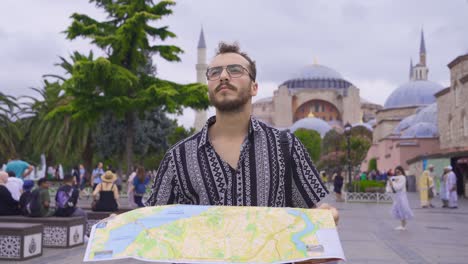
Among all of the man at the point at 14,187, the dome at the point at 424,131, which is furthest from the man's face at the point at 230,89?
the dome at the point at 424,131

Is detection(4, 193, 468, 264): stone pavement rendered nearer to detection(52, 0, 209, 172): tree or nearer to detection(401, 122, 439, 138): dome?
detection(52, 0, 209, 172): tree

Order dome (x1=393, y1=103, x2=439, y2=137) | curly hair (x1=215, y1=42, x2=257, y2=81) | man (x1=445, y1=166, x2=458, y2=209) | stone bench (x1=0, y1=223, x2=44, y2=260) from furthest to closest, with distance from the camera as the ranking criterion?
dome (x1=393, y1=103, x2=439, y2=137) → man (x1=445, y1=166, x2=458, y2=209) → stone bench (x1=0, y1=223, x2=44, y2=260) → curly hair (x1=215, y1=42, x2=257, y2=81)

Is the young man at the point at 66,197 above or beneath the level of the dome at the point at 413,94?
beneath

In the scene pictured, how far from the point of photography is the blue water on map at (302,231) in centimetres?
206

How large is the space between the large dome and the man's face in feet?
328

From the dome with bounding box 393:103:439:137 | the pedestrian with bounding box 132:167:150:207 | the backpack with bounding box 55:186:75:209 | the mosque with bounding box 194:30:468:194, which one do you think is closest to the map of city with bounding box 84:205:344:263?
the backpack with bounding box 55:186:75:209

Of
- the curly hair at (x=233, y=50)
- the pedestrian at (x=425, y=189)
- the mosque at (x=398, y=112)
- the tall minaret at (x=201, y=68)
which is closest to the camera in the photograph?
the curly hair at (x=233, y=50)

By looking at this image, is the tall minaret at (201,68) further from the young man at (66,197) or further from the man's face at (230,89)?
the man's face at (230,89)

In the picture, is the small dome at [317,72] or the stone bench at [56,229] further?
the small dome at [317,72]

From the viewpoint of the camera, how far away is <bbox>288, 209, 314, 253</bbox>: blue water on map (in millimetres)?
2059

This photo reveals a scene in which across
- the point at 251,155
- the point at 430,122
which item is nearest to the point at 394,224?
the point at 251,155

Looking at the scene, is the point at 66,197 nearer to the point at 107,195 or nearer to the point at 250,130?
the point at 107,195

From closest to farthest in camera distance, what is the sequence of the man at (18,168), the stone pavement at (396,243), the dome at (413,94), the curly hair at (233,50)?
1. the curly hair at (233,50)
2. the stone pavement at (396,243)
3. the man at (18,168)
4. the dome at (413,94)

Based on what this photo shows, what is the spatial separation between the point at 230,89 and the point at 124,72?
20.5 meters
